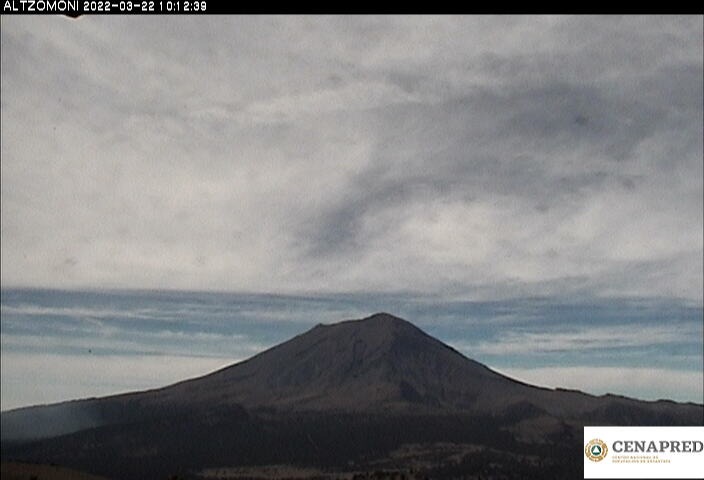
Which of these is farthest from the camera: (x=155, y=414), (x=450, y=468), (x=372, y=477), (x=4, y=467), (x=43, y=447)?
(x=155, y=414)

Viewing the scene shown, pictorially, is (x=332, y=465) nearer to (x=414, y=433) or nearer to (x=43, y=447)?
(x=414, y=433)

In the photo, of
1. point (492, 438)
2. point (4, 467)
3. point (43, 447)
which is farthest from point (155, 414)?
point (4, 467)

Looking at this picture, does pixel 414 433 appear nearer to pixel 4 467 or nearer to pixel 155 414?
pixel 155 414
